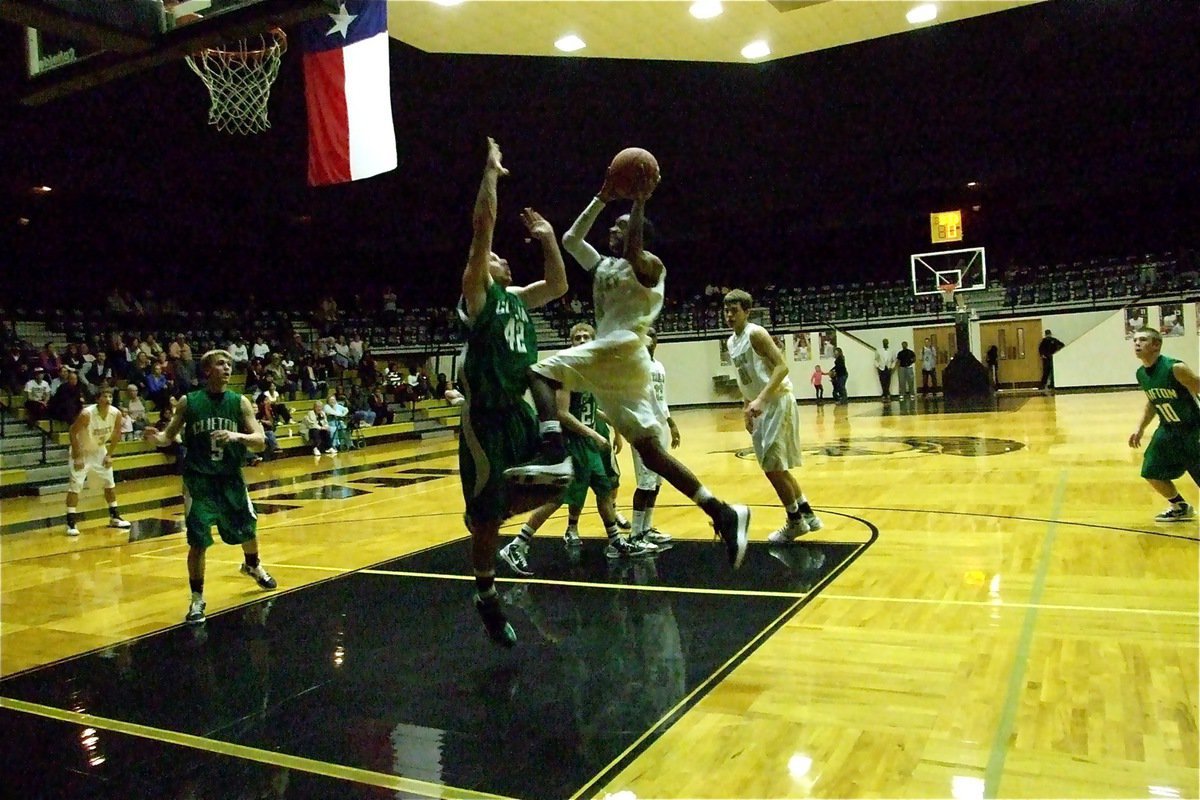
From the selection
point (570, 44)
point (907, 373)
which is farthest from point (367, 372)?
point (907, 373)

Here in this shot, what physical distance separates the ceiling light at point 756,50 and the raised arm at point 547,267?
31.2 feet

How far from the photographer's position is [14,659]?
4473mm

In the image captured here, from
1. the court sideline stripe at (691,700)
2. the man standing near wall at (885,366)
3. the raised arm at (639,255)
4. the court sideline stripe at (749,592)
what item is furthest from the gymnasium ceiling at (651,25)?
the man standing near wall at (885,366)

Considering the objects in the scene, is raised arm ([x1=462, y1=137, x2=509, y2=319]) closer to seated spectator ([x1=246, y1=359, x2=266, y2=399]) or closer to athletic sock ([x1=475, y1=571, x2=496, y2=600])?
athletic sock ([x1=475, y1=571, x2=496, y2=600])

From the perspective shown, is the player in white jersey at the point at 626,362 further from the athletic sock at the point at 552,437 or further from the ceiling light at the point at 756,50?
the ceiling light at the point at 756,50

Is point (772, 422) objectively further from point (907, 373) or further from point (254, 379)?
point (907, 373)

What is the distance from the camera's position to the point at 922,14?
1163 cm

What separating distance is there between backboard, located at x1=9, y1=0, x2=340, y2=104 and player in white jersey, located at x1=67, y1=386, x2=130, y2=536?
4386mm

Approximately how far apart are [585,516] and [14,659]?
4.51 m

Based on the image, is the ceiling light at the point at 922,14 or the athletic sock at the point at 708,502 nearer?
the athletic sock at the point at 708,502

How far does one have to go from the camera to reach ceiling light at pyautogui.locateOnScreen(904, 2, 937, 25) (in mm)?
11378

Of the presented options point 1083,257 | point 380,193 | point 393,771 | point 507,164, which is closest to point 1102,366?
point 1083,257

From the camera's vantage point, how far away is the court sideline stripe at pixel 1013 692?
8.46 ft

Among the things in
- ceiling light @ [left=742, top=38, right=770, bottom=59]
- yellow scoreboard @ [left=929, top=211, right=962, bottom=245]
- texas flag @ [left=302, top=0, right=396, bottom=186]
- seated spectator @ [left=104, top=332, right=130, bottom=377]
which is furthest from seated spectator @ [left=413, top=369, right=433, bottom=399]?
yellow scoreboard @ [left=929, top=211, right=962, bottom=245]
